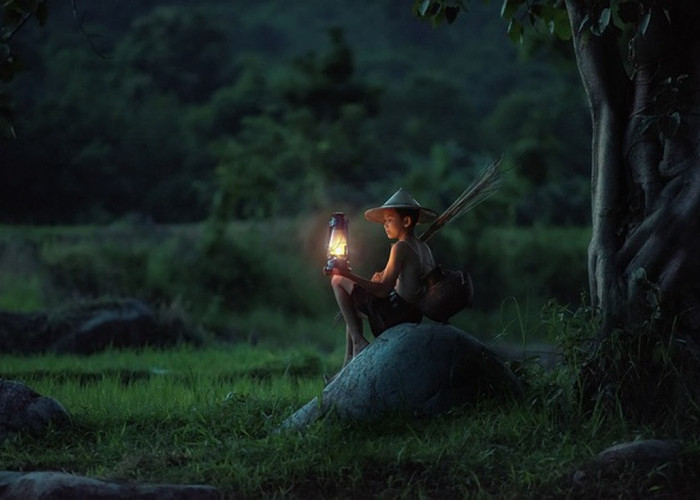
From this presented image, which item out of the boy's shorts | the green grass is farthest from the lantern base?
the green grass

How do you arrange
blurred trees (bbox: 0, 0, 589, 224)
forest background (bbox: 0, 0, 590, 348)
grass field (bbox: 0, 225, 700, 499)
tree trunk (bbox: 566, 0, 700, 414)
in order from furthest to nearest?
blurred trees (bbox: 0, 0, 589, 224) → forest background (bbox: 0, 0, 590, 348) → tree trunk (bbox: 566, 0, 700, 414) → grass field (bbox: 0, 225, 700, 499)

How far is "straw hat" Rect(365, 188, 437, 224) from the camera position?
782cm

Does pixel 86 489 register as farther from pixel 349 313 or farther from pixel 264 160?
pixel 264 160

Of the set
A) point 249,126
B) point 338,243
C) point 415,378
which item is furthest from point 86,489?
point 249,126

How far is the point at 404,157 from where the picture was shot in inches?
1214

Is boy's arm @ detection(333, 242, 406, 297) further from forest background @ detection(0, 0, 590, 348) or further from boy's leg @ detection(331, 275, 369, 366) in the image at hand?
forest background @ detection(0, 0, 590, 348)

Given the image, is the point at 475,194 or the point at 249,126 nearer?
the point at 475,194

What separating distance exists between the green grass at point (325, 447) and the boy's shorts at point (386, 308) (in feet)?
2.89

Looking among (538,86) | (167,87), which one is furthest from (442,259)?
(538,86)

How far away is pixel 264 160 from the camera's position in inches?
1016

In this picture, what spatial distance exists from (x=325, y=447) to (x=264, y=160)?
63.5 ft

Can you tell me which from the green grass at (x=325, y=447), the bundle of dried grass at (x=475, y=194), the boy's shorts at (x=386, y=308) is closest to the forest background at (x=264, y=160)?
the bundle of dried grass at (x=475, y=194)

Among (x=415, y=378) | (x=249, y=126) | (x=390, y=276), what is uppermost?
(x=249, y=126)

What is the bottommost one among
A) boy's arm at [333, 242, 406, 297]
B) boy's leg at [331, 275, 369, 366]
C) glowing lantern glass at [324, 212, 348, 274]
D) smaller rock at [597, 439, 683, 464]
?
smaller rock at [597, 439, 683, 464]
